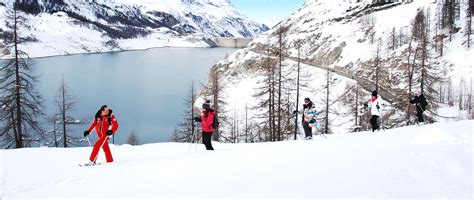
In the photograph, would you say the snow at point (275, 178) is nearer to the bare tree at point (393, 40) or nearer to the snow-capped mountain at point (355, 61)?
the snow-capped mountain at point (355, 61)

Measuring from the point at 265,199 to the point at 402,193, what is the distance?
7.75 feet

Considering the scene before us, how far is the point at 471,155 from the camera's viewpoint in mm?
7930

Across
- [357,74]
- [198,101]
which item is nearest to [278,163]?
[198,101]

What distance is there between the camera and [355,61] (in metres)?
78.6

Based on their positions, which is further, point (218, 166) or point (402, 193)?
point (218, 166)

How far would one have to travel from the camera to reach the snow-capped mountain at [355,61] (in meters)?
50.0

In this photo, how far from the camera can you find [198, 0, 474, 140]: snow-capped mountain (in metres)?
50.0

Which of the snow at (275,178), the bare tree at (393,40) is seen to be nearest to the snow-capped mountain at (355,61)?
the bare tree at (393,40)

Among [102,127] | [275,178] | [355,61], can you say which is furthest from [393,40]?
[275,178]

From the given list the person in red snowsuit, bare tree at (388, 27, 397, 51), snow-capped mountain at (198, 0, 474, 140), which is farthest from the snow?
bare tree at (388, 27, 397, 51)

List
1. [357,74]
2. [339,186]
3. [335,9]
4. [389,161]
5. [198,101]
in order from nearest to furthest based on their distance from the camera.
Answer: [339,186] < [389,161] < [198,101] < [357,74] < [335,9]

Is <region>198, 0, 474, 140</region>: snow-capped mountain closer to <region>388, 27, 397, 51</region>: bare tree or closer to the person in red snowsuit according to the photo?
<region>388, 27, 397, 51</region>: bare tree

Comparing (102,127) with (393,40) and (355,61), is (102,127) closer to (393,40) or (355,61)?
(355,61)

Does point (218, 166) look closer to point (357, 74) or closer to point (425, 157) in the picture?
point (425, 157)
